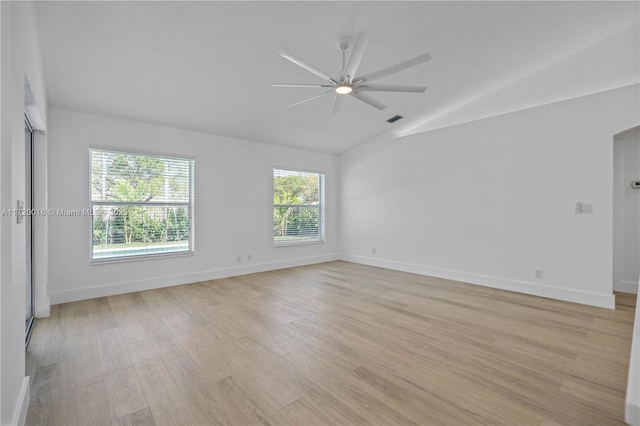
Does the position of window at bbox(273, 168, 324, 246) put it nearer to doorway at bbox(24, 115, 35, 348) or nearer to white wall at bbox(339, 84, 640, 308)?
white wall at bbox(339, 84, 640, 308)

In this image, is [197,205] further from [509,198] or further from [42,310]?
[509,198]

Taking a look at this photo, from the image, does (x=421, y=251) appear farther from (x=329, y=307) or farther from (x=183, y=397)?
(x=183, y=397)

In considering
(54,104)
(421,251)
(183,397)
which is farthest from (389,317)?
(54,104)

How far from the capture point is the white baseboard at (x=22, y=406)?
4.82ft

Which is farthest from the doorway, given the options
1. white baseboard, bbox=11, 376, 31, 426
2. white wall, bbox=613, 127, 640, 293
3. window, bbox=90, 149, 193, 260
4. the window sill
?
white wall, bbox=613, 127, 640, 293

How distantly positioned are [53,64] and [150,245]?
2.51 metres

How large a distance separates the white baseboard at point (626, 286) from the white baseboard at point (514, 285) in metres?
1.13

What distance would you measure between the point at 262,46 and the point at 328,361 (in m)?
3.02

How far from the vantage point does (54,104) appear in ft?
11.7

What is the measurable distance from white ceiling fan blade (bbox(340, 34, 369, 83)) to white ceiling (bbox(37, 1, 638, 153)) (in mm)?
499

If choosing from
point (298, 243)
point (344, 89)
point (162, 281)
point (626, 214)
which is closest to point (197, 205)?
point (162, 281)

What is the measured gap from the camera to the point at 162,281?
446 cm

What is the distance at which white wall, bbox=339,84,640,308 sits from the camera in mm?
3715

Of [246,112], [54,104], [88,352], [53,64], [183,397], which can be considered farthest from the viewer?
[246,112]
